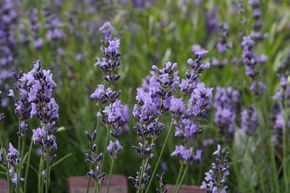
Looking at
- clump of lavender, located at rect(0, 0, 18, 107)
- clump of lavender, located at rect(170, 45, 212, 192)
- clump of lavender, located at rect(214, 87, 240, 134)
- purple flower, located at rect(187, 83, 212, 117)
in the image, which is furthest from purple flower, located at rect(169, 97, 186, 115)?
clump of lavender, located at rect(0, 0, 18, 107)

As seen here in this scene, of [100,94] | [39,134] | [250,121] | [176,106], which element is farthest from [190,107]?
[250,121]

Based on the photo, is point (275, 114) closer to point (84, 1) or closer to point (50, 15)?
point (50, 15)

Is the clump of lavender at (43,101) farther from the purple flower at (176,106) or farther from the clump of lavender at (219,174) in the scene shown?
the clump of lavender at (219,174)

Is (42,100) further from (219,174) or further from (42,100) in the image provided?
(219,174)

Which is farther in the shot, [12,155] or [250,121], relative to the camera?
[250,121]

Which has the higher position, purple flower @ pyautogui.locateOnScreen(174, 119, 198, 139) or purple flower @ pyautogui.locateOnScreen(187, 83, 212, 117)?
→ purple flower @ pyautogui.locateOnScreen(187, 83, 212, 117)

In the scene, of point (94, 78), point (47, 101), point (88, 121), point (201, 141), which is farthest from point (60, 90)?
point (47, 101)

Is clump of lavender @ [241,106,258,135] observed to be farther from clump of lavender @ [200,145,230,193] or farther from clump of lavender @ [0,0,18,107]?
clump of lavender @ [0,0,18,107]
